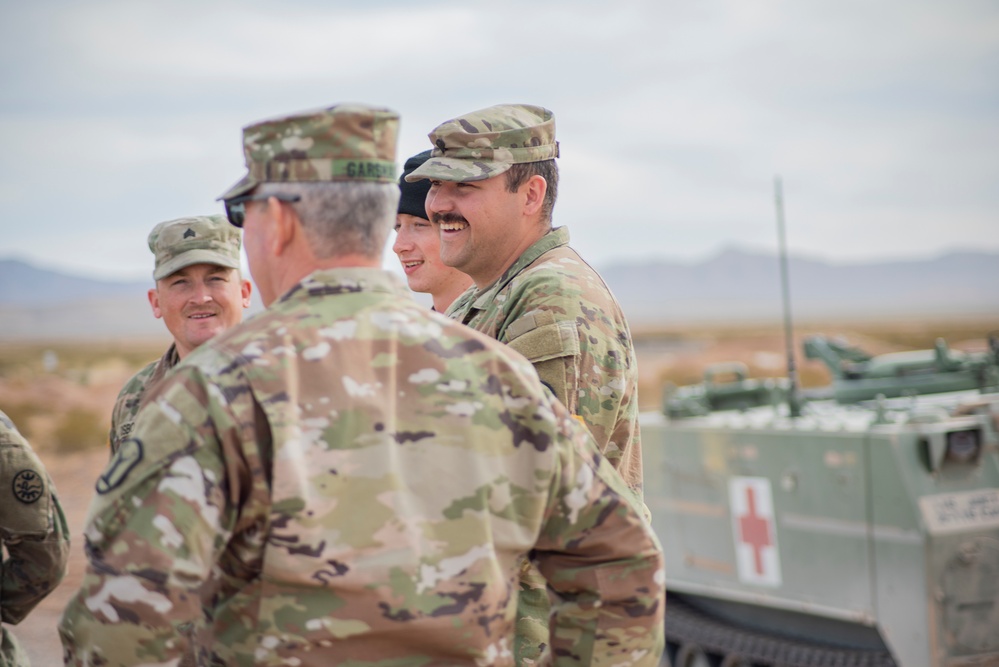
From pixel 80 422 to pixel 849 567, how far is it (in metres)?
26.3

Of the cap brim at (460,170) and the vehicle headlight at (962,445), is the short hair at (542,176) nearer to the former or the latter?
the cap brim at (460,170)

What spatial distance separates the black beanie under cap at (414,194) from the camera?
431 cm

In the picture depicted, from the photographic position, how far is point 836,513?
24.0ft

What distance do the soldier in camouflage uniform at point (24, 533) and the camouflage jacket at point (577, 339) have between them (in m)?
1.18

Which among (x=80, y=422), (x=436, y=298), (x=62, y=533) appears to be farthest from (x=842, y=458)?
(x=80, y=422)

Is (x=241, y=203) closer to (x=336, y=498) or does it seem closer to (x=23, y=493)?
(x=336, y=498)

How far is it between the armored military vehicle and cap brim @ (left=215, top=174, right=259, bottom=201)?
5.58 metres

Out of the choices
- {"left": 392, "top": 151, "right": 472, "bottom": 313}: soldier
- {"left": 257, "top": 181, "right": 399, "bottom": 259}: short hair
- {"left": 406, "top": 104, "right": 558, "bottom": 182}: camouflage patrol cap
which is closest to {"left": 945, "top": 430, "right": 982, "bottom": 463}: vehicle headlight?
{"left": 392, "top": 151, "right": 472, "bottom": 313}: soldier

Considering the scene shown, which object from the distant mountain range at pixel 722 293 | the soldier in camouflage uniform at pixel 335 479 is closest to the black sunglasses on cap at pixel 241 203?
the soldier in camouflage uniform at pixel 335 479

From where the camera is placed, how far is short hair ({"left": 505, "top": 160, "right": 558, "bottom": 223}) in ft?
10.6

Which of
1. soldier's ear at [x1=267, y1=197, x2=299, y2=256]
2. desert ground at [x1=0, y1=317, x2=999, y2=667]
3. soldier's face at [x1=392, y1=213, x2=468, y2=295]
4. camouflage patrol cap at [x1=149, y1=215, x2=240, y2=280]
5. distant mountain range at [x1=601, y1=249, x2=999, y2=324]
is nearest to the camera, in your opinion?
soldier's ear at [x1=267, y1=197, x2=299, y2=256]

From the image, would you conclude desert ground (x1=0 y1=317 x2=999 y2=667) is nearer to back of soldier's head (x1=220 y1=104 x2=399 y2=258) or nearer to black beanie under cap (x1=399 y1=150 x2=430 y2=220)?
black beanie under cap (x1=399 y1=150 x2=430 y2=220)

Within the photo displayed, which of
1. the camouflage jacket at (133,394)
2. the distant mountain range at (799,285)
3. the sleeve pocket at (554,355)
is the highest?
the sleeve pocket at (554,355)

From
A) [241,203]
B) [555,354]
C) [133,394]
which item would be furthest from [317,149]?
[133,394]
